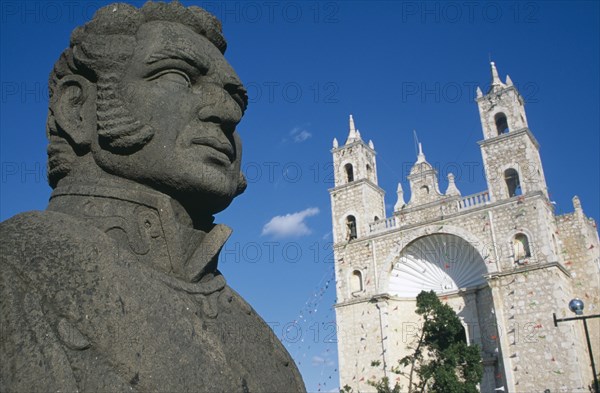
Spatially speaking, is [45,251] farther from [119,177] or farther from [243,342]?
[243,342]

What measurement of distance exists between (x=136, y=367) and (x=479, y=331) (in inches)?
867

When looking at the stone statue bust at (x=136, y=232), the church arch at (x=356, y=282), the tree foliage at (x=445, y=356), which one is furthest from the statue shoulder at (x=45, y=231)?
the church arch at (x=356, y=282)

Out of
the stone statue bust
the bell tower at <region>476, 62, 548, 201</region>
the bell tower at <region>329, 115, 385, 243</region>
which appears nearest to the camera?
the stone statue bust

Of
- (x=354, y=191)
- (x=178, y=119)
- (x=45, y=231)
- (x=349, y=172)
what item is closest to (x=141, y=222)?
(x=45, y=231)

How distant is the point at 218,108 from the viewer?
8.53 ft

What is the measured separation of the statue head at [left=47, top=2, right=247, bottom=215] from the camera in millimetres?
2465

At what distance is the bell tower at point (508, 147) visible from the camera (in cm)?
2111

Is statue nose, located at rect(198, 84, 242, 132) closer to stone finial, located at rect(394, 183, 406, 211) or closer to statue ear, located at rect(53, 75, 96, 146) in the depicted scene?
statue ear, located at rect(53, 75, 96, 146)

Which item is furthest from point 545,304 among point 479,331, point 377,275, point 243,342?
point 243,342

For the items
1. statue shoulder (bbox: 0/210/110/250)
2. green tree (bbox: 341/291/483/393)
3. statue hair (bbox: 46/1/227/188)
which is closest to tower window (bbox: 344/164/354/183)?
green tree (bbox: 341/291/483/393)

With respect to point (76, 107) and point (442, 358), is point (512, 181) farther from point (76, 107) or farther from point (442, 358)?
point (76, 107)

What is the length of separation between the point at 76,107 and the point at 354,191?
76.2 feet

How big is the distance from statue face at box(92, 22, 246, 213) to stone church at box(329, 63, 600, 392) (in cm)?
1890

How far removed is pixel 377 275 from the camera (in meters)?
23.6
